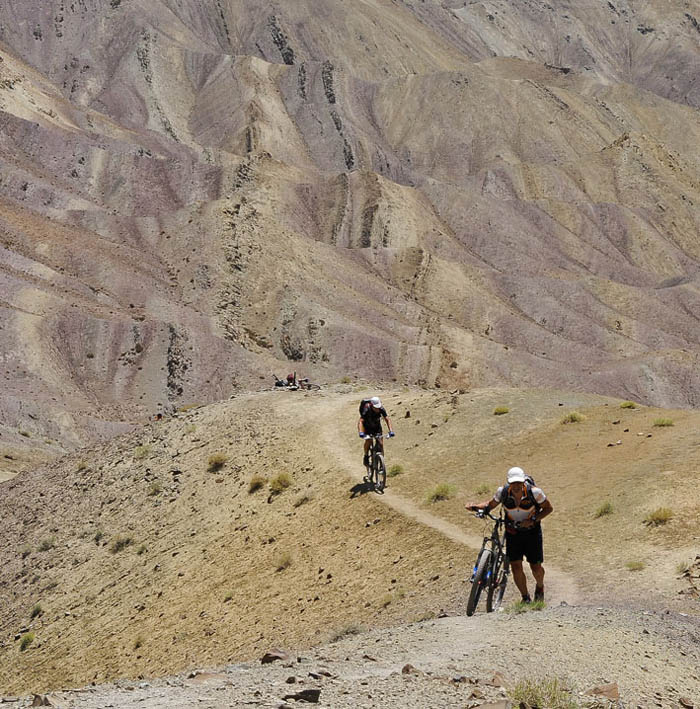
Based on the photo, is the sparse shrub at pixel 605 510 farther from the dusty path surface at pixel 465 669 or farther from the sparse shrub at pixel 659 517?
the dusty path surface at pixel 465 669

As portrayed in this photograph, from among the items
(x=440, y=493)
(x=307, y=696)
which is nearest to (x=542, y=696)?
(x=307, y=696)

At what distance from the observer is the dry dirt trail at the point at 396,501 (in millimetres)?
14852

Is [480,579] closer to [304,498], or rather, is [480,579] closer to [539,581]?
[539,581]

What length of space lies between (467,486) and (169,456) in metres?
10.2

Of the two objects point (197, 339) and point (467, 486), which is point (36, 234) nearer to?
point (197, 339)

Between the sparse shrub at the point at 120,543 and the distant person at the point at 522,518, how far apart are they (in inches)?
521

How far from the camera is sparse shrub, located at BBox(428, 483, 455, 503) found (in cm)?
2030

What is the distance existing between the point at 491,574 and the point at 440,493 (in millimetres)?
7211

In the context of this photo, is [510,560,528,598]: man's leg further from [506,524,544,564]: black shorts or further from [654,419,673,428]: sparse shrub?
[654,419,673,428]: sparse shrub

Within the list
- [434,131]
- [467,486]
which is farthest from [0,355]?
[434,131]

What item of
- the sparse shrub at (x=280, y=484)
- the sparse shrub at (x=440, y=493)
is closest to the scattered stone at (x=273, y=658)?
the sparse shrub at (x=440, y=493)

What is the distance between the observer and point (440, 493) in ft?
66.9

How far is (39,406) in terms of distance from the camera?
5072cm

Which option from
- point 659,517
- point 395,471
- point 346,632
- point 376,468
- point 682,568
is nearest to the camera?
point 346,632
